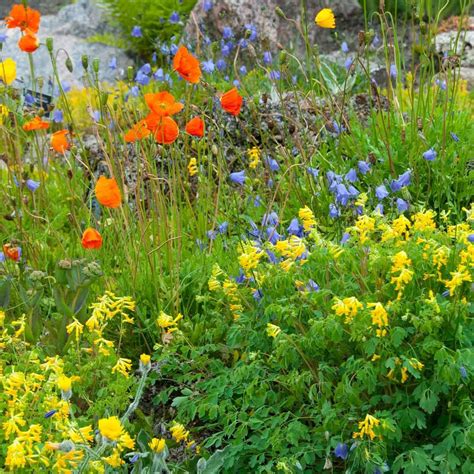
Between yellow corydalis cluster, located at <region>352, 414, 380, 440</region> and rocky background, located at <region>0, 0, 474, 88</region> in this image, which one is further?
rocky background, located at <region>0, 0, 474, 88</region>

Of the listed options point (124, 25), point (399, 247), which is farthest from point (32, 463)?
point (124, 25)

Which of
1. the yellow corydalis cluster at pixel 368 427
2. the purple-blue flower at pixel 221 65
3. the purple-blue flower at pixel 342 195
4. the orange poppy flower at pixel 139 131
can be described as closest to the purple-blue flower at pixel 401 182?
the purple-blue flower at pixel 342 195

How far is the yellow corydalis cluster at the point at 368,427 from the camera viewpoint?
2422 millimetres

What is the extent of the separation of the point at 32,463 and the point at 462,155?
2.55m

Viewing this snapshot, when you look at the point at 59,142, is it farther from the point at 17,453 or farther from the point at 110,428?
the point at 110,428

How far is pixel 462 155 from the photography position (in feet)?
13.7

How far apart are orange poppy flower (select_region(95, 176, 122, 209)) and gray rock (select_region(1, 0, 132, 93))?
5755mm

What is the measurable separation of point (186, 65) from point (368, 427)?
152 centimetres

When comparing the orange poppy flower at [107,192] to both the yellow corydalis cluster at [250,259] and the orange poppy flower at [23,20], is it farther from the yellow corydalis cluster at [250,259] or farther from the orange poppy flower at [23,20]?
the orange poppy flower at [23,20]

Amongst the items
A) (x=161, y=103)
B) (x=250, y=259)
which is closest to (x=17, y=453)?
(x=250, y=259)

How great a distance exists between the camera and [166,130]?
326 centimetres

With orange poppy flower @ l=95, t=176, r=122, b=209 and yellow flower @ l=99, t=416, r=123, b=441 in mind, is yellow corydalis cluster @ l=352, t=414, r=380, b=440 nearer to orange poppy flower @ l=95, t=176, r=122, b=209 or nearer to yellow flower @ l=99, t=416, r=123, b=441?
yellow flower @ l=99, t=416, r=123, b=441

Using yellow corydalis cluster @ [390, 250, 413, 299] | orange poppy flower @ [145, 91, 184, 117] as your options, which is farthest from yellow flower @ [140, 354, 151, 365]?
orange poppy flower @ [145, 91, 184, 117]

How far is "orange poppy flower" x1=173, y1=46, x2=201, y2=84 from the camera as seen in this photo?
326cm
